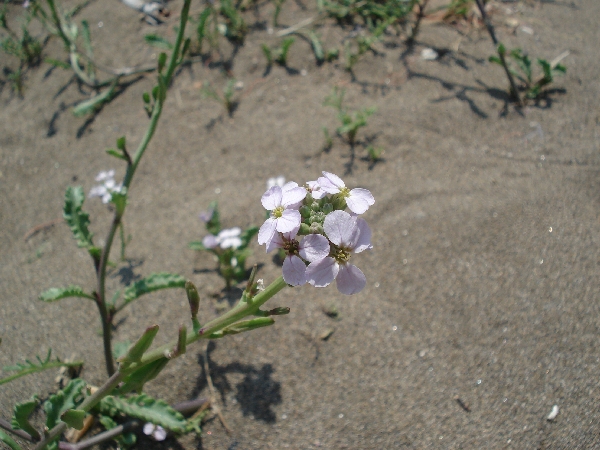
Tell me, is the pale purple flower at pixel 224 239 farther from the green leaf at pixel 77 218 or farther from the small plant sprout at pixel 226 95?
the small plant sprout at pixel 226 95

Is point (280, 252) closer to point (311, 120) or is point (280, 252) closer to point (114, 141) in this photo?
point (311, 120)

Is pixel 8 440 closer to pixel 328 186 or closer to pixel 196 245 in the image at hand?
pixel 196 245

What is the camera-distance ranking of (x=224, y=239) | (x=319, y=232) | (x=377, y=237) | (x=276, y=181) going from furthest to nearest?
1. (x=276, y=181)
2. (x=377, y=237)
3. (x=224, y=239)
4. (x=319, y=232)

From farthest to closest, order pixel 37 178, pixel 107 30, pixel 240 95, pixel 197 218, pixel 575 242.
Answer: pixel 107 30, pixel 240 95, pixel 37 178, pixel 197 218, pixel 575 242

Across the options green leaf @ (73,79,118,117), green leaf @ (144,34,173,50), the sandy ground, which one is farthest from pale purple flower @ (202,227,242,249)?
green leaf @ (73,79,118,117)

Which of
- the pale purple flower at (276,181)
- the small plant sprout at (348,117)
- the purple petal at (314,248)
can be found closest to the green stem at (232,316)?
the purple petal at (314,248)

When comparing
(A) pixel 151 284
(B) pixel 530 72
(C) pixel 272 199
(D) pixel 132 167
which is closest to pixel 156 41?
(D) pixel 132 167

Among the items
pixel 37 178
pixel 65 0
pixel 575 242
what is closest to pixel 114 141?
pixel 37 178
